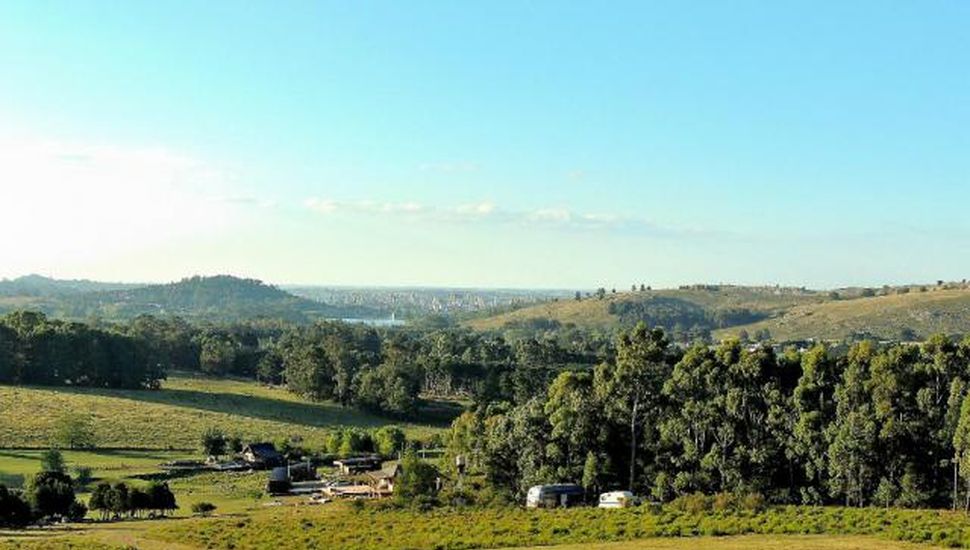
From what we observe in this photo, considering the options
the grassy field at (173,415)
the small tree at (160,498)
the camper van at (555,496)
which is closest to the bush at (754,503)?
the camper van at (555,496)

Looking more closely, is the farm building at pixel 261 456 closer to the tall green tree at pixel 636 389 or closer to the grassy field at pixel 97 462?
the grassy field at pixel 97 462

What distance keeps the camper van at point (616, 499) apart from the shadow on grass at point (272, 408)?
57.6m

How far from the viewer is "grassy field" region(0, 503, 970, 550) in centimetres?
3878

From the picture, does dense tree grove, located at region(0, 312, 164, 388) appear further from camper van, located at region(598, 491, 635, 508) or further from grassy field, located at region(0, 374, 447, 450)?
camper van, located at region(598, 491, 635, 508)

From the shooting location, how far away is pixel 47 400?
99.9 metres

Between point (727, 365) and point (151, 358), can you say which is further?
point (151, 358)

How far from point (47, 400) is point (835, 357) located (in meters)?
78.6

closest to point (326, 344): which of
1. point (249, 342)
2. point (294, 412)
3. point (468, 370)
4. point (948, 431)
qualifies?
point (468, 370)

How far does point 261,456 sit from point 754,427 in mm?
38780

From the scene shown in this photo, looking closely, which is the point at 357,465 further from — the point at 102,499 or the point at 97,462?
the point at 102,499

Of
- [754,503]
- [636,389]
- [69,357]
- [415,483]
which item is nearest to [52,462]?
[415,483]

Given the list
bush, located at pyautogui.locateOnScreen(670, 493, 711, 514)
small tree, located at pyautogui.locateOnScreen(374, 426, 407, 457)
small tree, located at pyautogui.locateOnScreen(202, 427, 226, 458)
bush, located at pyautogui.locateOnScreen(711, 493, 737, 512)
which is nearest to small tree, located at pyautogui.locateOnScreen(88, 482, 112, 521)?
small tree, located at pyautogui.locateOnScreen(202, 427, 226, 458)

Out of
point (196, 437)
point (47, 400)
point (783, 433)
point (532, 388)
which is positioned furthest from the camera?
point (532, 388)

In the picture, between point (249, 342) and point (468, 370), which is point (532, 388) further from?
point (249, 342)
